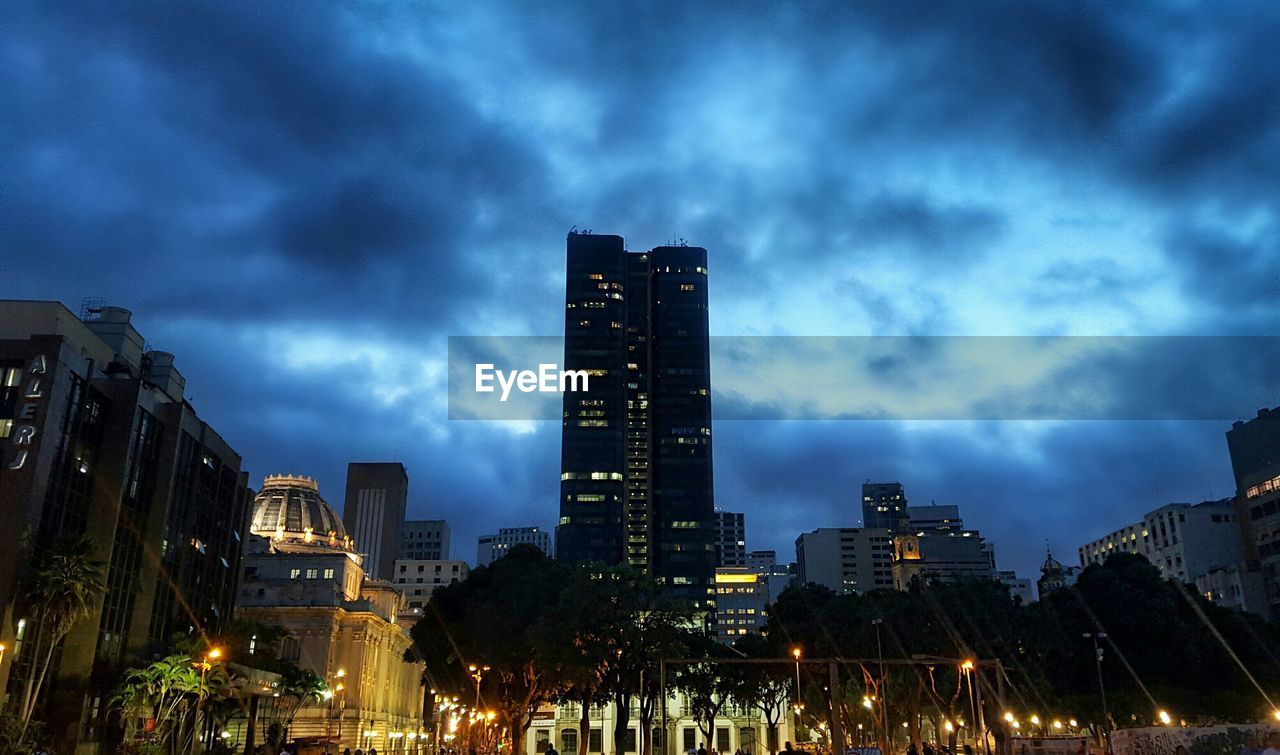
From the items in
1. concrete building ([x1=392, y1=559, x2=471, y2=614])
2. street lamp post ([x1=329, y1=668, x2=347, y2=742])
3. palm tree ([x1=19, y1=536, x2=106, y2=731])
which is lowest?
street lamp post ([x1=329, y1=668, x2=347, y2=742])

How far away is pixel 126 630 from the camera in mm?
58219

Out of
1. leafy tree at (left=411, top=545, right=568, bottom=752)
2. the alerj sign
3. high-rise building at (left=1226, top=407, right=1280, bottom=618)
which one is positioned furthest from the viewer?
high-rise building at (left=1226, top=407, right=1280, bottom=618)

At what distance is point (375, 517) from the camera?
19550 cm

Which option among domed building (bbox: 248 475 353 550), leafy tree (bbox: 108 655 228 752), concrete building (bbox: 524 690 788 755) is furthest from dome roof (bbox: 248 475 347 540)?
leafy tree (bbox: 108 655 228 752)

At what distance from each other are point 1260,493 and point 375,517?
156 metres

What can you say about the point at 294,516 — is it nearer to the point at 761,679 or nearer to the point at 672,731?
the point at 672,731

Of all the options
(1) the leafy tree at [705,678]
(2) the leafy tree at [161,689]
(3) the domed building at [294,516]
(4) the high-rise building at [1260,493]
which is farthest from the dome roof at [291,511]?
(4) the high-rise building at [1260,493]

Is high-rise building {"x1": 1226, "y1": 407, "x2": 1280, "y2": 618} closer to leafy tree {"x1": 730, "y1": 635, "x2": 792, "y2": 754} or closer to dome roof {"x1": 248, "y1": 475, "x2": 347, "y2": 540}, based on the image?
leafy tree {"x1": 730, "y1": 635, "x2": 792, "y2": 754}

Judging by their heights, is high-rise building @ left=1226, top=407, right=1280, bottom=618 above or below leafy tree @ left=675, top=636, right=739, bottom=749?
above

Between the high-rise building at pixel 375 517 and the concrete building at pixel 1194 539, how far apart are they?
135 metres

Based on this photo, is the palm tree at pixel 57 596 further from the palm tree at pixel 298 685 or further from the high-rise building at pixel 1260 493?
the high-rise building at pixel 1260 493

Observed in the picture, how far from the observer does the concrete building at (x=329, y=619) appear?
96.6 m

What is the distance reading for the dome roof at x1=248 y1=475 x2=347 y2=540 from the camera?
13062 centimetres

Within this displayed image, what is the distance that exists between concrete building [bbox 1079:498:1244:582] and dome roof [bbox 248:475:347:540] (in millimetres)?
117237
